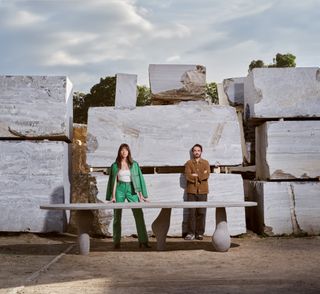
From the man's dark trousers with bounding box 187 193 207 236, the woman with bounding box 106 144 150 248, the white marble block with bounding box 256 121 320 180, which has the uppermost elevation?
the white marble block with bounding box 256 121 320 180

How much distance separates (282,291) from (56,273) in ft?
6.74

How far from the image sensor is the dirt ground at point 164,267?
456cm

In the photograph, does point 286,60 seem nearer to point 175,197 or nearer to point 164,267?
point 175,197

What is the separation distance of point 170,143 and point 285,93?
6.04ft

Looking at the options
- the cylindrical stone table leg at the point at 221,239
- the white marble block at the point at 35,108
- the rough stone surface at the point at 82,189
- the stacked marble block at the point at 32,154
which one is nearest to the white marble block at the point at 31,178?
the stacked marble block at the point at 32,154

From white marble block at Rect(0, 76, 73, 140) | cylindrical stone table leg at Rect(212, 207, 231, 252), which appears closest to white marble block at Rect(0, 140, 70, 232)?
white marble block at Rect(0, 76, 73, 140)

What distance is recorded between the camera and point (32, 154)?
344 inches

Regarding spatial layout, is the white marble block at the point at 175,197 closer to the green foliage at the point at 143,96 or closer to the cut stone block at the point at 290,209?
the cut stone block at the point at 290,209

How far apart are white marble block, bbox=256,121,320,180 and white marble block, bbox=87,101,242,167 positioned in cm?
48

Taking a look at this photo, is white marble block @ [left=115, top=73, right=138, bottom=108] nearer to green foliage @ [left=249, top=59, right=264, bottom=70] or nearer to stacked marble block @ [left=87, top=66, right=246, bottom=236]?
stacked marble block @ [left=87, top=66, right=246, bottom=236]

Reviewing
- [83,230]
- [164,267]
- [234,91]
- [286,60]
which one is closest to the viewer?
[164,267]

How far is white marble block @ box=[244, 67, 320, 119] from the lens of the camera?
8812 millimetres

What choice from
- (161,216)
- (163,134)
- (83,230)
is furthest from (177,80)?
(83,230)

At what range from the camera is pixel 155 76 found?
925 cm
